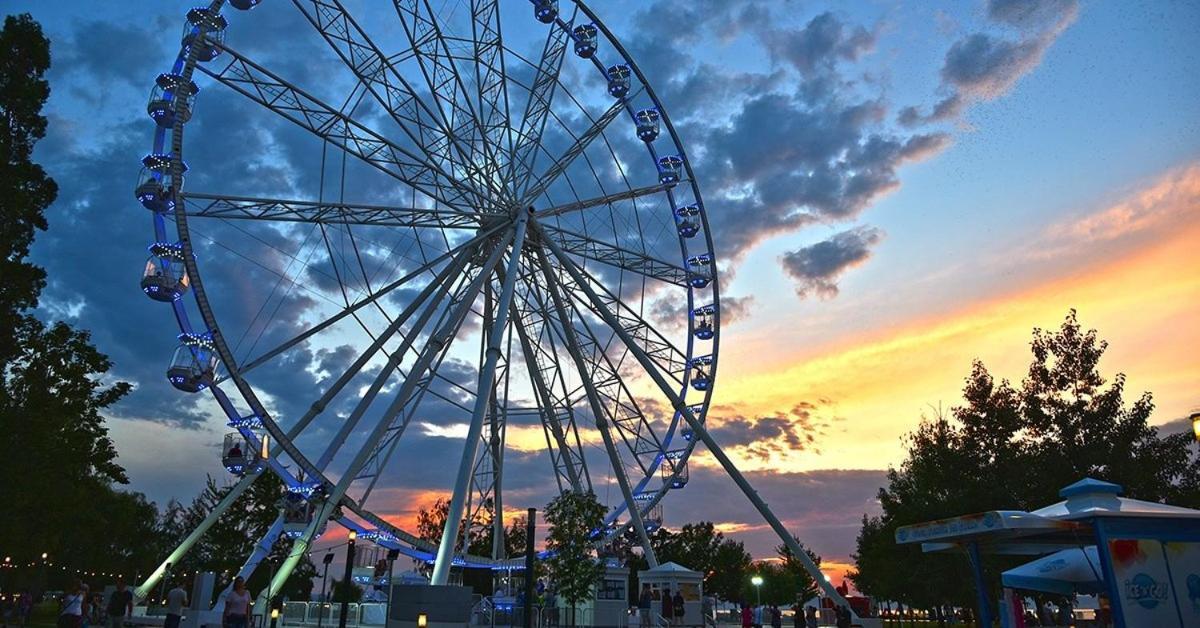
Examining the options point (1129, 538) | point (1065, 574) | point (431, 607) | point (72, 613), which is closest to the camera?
point (1129, 538)

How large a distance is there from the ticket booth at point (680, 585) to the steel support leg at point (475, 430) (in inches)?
335

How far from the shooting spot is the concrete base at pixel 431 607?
19.9 m

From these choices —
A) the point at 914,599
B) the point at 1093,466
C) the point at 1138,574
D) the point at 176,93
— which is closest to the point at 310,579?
the point at 914,599

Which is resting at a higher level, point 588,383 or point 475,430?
point 588,383

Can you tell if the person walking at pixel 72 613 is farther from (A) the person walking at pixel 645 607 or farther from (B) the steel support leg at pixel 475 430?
(A) the person walking at pixel 645 607

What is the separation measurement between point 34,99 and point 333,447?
13054mm

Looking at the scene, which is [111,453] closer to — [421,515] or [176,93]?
[176,93]

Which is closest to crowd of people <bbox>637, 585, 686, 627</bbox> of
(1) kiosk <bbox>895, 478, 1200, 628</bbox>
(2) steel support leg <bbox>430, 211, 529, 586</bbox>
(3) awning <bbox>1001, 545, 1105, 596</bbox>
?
(2) steel support leg <bbox>430, 211, 529, 586</bbox>

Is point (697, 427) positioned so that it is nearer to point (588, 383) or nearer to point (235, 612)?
point (588, 383)

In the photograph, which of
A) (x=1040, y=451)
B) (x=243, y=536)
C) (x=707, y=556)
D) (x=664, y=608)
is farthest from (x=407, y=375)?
(x=707, y=556)

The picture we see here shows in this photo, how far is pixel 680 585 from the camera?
30.4m

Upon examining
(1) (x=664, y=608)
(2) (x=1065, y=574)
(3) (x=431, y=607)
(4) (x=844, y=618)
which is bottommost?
(4) (x=844, y=618)

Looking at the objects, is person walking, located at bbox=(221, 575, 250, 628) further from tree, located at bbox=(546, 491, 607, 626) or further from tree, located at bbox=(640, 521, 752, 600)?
tree, located at bbox=(640, 521, 752, 600)

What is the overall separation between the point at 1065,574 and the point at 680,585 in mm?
16440
